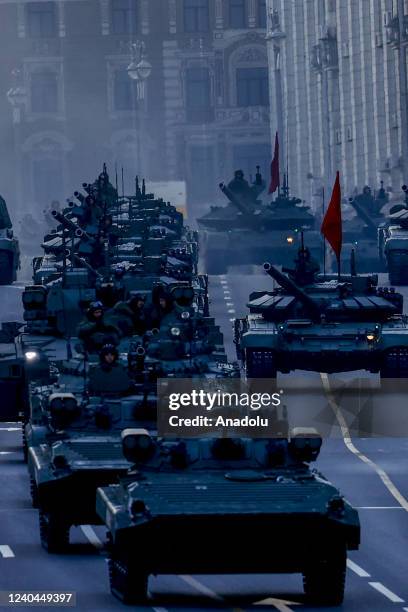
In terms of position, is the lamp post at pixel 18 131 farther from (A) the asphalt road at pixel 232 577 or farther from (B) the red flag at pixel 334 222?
(A) the asphalt road at pixel 232 577

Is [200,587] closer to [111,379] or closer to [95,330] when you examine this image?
[111,379]

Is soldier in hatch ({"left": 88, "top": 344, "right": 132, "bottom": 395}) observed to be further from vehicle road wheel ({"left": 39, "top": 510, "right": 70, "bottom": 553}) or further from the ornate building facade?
the ornate building facade

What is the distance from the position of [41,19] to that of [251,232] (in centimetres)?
8379

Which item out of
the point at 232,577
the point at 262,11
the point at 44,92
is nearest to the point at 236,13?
the point at 262,11

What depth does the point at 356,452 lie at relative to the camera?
1657 inches

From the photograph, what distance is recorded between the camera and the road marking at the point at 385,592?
26.4 m

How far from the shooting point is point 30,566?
28641 mm

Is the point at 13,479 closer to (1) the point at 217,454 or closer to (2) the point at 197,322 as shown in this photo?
(2) the point at 197,322

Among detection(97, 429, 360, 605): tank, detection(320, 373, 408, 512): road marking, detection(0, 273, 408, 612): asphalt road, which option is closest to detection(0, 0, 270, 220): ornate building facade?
detection(320, 373, 408, 512): road marking

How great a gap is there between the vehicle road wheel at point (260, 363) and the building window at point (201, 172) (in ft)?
354

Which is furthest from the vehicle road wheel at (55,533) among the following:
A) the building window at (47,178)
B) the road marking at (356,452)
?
the building window at (47,178)

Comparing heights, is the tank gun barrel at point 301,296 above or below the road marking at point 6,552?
above

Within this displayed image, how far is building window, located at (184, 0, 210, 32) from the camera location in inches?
6437

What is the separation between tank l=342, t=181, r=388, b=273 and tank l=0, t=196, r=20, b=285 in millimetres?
10592
